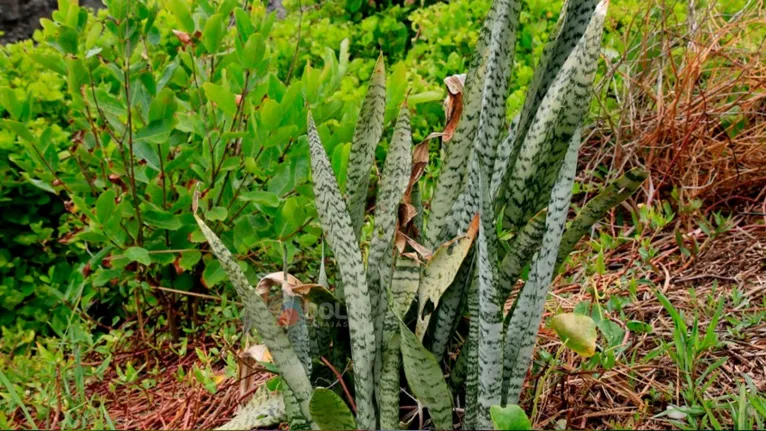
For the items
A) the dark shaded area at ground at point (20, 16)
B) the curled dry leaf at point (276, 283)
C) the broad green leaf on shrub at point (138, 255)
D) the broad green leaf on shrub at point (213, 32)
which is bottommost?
the broad green leaf on shrub at point (138, 255)

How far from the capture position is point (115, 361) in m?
2.27

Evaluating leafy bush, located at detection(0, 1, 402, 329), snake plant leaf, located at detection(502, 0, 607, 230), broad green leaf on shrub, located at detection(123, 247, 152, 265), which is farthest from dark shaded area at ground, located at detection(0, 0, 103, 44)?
snake plant leaf, located at detection(502, 0, 607, 230)

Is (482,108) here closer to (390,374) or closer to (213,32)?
(390,374)

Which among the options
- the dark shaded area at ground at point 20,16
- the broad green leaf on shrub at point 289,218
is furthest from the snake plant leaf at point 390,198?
the dark shaded area at ground at point 20,16

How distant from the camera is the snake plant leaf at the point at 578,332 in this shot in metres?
1.36

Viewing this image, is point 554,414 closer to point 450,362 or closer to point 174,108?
point 450,362

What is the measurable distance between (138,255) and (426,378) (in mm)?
1011

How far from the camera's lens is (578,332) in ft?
4.48

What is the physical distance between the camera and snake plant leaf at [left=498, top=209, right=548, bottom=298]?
1202 millimetres

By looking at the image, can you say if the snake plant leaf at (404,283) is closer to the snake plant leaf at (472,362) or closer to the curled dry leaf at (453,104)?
the snake plant leaf at (472,362)

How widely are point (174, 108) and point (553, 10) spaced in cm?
198

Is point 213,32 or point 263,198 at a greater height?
point 213,32

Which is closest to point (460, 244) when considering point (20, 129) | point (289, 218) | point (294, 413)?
point (294, 413)

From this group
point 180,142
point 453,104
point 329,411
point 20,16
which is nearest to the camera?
point 329,411
